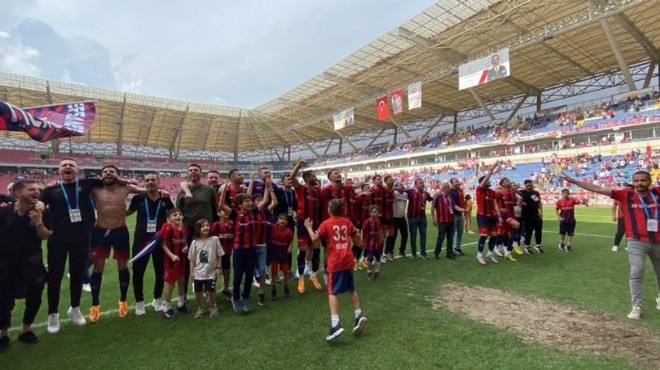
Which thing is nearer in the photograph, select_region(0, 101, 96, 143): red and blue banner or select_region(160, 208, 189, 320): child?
select_region(0, 101, 96, 143): red and blue banner

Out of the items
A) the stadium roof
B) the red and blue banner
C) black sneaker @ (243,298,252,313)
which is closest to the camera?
the red and blue banner

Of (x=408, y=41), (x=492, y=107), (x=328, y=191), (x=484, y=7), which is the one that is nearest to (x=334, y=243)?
(x=328, y=191)

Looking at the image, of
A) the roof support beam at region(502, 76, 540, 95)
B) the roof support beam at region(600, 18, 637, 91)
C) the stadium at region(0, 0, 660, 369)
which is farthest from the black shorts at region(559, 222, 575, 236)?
the roof support beam at region(502, 76, 540, 95)

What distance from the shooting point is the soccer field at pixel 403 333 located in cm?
333

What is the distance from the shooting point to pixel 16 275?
389cm

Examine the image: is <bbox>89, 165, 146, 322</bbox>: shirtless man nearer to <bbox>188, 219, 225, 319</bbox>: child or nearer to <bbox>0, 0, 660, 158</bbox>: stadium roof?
<bbox>188, 219, 225, 319</bbox>: child

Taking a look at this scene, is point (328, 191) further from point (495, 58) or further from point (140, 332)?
point (495, 58)

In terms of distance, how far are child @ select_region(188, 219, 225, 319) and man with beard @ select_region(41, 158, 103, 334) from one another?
1366 mm

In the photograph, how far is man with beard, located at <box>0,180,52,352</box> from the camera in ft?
12.5

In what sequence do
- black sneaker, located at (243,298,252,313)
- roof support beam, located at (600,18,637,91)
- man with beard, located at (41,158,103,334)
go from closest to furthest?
man with beard, located at (41,158,103,334), black sneaker, located at (243,298,252,313), roof support beam, located at (600,18,637,91)

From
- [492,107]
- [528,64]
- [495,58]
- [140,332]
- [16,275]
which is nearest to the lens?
[16,275]

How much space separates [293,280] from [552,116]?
123 feet

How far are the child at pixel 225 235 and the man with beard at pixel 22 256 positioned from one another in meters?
1.94

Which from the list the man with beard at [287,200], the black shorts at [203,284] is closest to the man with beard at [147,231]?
the black shorts at [203,284]
